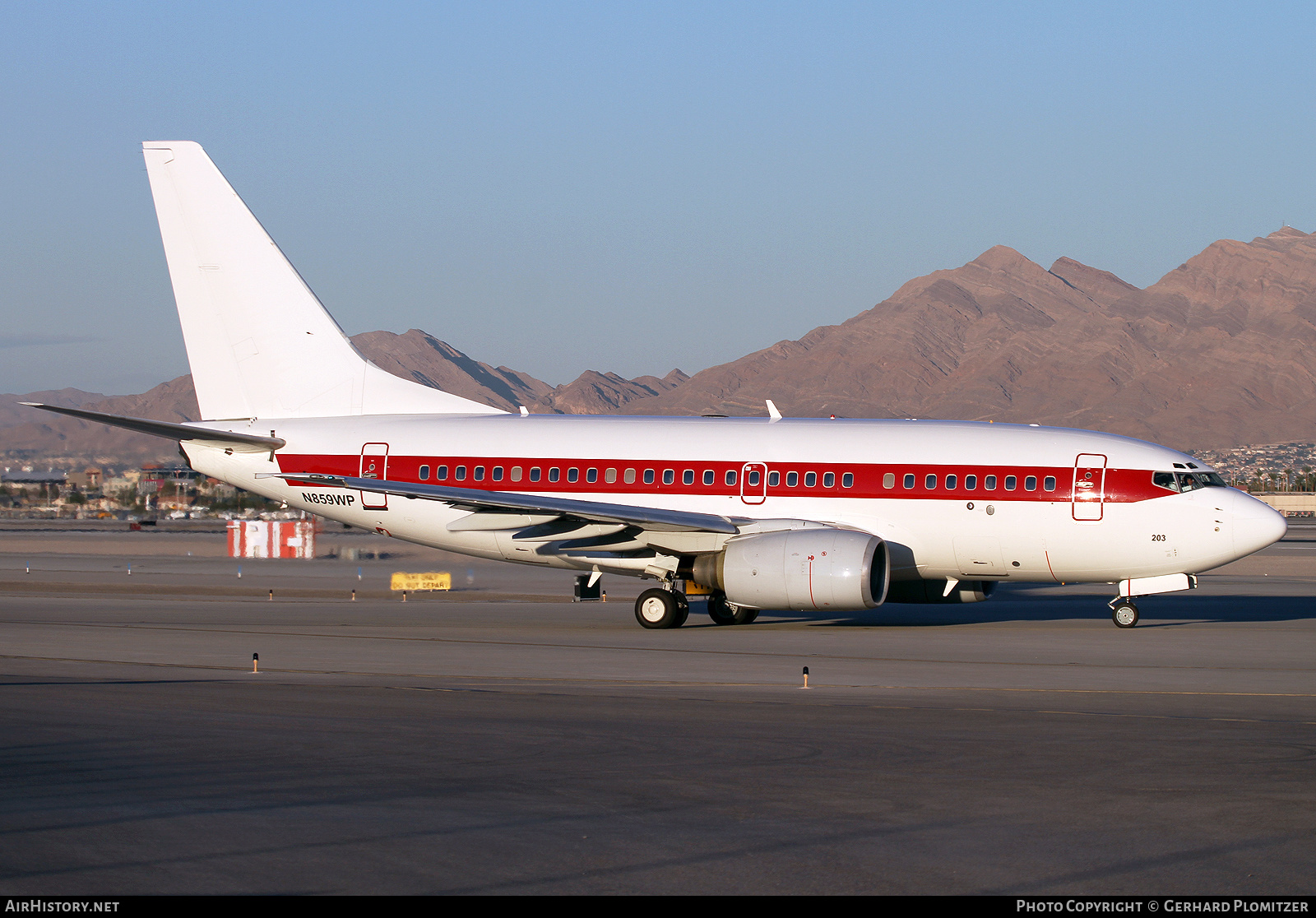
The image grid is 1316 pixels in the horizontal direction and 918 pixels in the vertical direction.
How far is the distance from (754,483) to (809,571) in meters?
3.40

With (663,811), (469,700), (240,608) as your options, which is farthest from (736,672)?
(240,608)

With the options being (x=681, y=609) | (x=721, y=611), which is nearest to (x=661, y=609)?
(x=681, y=609)

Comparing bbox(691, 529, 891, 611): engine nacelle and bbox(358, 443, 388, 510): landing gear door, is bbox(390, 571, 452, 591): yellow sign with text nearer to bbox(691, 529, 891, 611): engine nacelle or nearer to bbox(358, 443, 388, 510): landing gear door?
bbox(358, 443, 388, 510): landing gear door

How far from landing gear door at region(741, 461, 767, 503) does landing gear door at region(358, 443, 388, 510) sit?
8.28m

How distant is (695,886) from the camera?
8.17 metres

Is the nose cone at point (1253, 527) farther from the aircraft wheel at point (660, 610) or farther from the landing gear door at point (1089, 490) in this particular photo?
the aircraft wheel at point (660, 610)

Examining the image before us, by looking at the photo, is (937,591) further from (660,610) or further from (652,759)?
(652,759)

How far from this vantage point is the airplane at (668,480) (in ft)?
89.5

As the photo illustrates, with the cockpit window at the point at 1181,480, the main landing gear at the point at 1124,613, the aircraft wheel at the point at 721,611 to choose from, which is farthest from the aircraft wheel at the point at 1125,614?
the aircraft wheel at the point at 721,611

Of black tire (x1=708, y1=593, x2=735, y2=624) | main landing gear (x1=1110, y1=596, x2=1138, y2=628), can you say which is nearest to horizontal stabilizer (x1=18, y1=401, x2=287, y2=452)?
black tire (x1=708, y1=593, x2=735, y2=624)

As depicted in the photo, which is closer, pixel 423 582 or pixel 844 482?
pixel 844 482

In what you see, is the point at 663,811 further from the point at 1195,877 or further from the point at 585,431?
the point at 585,431

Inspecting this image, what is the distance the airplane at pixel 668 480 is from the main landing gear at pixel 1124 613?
0.04 meters

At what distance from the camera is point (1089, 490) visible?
27.5 meters
